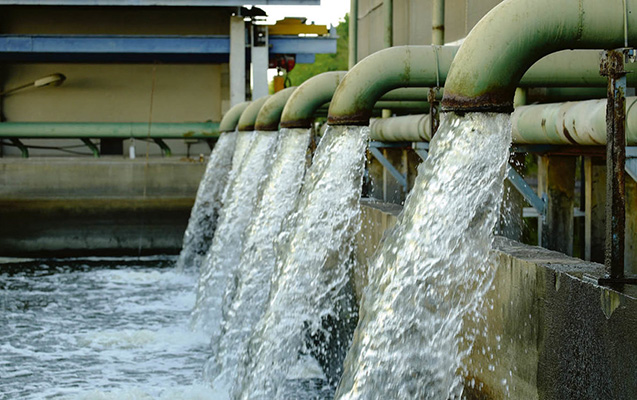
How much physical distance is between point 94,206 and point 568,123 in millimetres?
12853

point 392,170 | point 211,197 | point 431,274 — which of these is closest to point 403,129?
point 392,170

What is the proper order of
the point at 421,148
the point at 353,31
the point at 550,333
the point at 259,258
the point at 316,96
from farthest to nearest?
the point at 353,31 → the point at 259,258 → the point at 421,148 → the point at 316,96 → the point at 550,333

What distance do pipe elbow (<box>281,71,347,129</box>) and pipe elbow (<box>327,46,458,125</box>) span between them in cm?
158

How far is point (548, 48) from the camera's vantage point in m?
3.69

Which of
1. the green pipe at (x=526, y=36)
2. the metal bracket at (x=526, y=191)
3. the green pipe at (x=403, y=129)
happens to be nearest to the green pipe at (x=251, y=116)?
the green pipe at (x=403, y=129)

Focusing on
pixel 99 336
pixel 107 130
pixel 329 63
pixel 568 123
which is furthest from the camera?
pixel 329 63

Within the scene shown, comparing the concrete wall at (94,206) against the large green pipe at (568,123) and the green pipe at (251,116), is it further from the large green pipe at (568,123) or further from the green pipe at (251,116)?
the large green pipe at (568,123)

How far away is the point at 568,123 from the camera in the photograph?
5.36m

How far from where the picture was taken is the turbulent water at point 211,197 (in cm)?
1500

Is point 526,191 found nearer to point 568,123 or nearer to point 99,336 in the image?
point 568,123

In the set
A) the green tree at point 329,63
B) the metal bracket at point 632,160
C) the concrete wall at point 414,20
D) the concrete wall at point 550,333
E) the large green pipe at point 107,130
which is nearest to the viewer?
the concrete wall at point 550,333

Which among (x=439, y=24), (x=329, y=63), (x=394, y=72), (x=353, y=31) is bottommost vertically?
(x=394, y=72)

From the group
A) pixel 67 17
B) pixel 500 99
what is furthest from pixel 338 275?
pixel 67 17

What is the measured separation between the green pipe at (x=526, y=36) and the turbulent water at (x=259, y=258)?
4090mm
